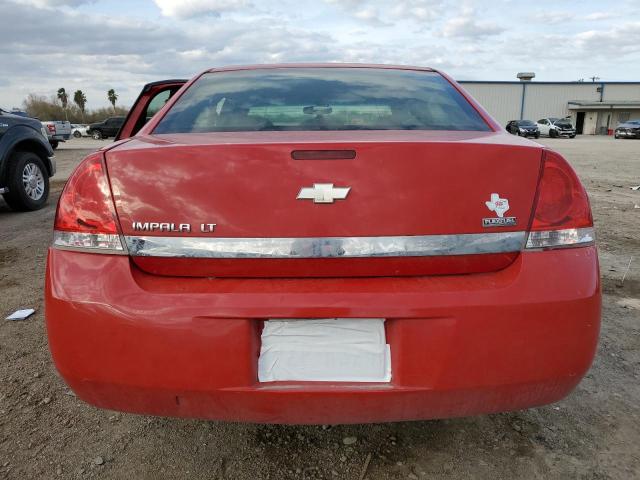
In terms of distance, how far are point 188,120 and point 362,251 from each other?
39.4 inches

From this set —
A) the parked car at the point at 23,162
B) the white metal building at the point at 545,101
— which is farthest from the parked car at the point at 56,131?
the white metal building at the point at 545,101

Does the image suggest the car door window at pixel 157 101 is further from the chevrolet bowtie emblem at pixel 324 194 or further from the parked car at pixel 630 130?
the parked car at pixel 630 130

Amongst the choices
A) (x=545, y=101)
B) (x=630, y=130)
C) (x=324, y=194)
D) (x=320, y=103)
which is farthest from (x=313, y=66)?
(x=545, y=101)

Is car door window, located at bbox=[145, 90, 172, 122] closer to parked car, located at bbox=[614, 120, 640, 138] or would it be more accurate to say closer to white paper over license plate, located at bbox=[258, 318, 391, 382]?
white paper over license plate, located at bbox=[258, 318, 391, 382]

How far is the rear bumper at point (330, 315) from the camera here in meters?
1.43

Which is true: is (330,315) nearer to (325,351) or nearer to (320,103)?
(325,351)

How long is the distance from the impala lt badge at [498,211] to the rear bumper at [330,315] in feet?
0.37

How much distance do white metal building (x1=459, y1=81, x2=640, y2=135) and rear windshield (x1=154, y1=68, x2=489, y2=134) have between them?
52.9 m

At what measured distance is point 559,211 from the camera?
1571 mm

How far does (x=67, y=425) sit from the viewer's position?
6.97 feet

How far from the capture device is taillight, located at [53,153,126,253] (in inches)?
60.7

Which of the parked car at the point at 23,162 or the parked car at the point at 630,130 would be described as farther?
the parked car at the point at 630,130

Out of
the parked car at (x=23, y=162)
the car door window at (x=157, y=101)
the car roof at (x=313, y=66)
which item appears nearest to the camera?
the car roof at (x=313, y=66)

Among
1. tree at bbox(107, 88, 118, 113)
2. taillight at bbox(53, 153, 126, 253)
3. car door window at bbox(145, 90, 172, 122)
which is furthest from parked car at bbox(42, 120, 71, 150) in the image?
tree at bbox(107, 88, 118, 113)
